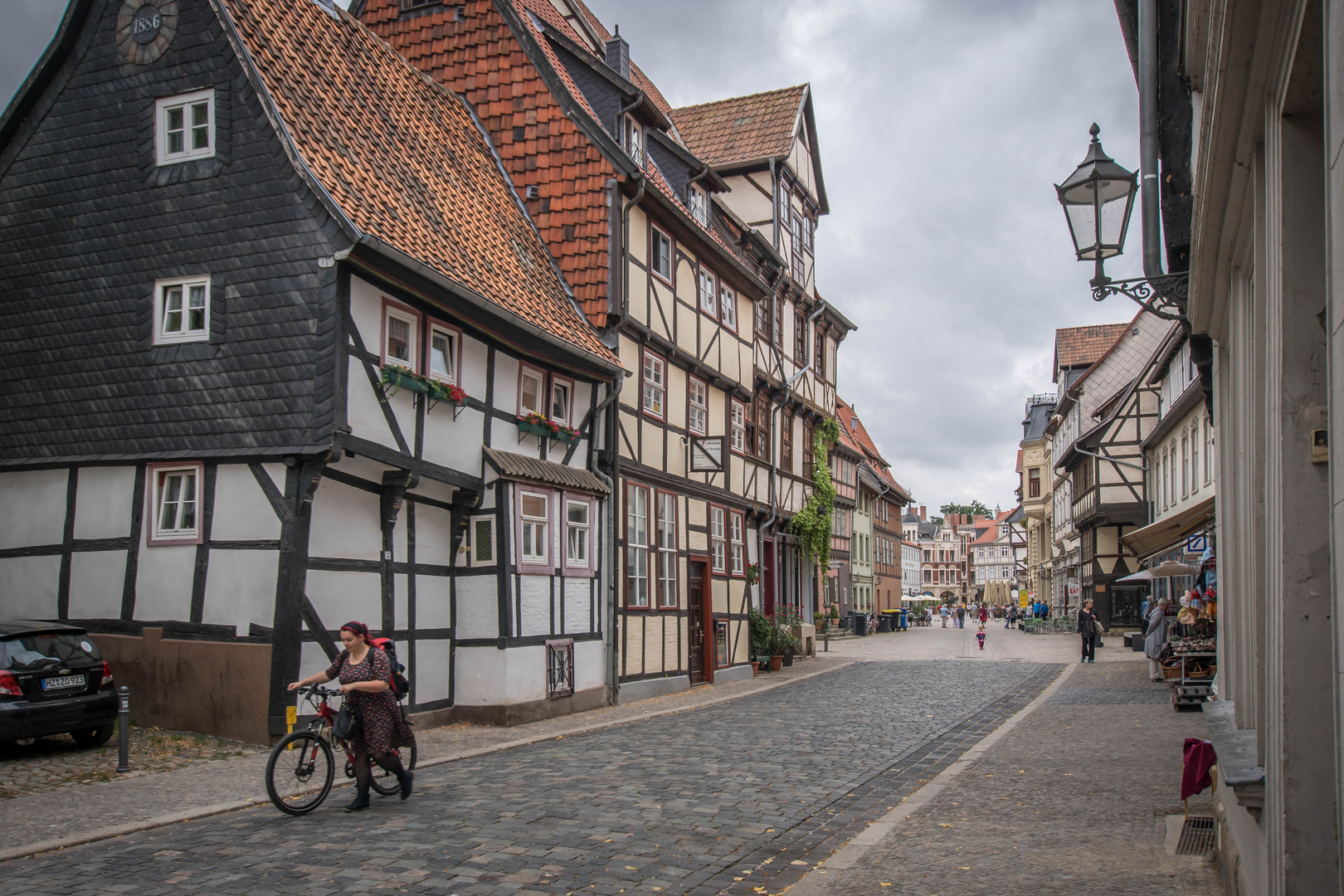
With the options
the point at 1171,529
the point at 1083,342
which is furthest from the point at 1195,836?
the point at 1083,342

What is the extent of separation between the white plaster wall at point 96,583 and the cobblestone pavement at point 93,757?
1503mm

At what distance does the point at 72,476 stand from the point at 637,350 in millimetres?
9617

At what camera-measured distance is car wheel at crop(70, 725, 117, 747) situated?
1212cm

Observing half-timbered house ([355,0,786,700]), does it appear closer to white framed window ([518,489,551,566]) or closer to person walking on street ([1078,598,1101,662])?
white framed window ([518,489,551,566])

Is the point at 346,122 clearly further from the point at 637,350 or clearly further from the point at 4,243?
the point at 637,350

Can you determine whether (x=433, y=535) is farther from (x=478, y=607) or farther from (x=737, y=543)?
(x=737, y=543)

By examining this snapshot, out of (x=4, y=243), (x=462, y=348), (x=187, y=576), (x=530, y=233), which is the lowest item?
(x=187, y=576)

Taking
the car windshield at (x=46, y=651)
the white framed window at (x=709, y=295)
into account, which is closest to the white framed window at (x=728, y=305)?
the white framed window at (x=709, y=295)

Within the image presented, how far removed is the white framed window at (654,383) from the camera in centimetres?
2125

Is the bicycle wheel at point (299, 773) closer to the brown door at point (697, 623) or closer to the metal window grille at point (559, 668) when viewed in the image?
the metal window grille at point (559, 668)

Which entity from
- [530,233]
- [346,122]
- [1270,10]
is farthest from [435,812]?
[530,233]

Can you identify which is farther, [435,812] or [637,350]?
[637,350]

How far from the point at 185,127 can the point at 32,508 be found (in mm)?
5101

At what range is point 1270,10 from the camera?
3.59 m
